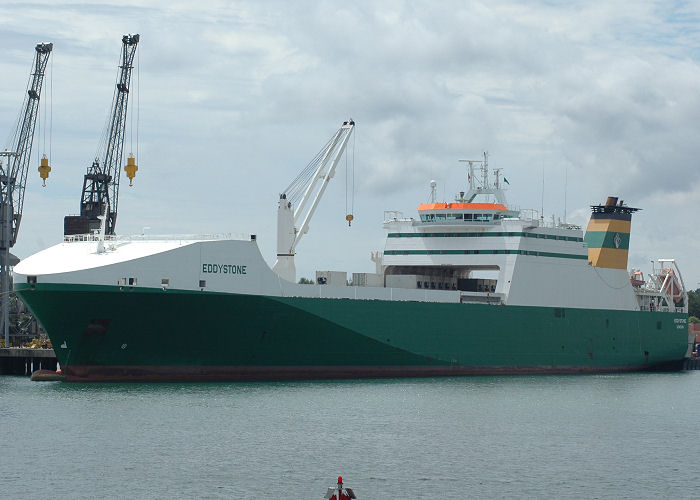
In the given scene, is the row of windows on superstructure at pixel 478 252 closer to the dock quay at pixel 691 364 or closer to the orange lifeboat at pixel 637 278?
the orange lifeboat at pixel 637 278

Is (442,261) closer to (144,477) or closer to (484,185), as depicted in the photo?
(484,185)

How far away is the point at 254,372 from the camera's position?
4488 cm

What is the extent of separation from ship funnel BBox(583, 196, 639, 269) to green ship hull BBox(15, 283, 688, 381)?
5453mm

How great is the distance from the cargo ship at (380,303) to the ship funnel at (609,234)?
0.26ft

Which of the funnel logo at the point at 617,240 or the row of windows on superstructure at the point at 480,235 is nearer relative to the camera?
the row of windows on superstructure at the point at 480,235

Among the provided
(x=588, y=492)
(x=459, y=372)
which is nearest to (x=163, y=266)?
(x=459, y=372)

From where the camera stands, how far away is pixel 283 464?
1096 inches

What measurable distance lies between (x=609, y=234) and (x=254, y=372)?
25.8m

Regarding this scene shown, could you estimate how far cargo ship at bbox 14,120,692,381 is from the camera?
42438 millimetres

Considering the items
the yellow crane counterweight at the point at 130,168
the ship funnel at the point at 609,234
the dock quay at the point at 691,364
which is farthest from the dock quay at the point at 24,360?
the dock quay at the point at 691,364

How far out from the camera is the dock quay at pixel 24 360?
58.9m

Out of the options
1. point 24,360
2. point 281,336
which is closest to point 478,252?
point 281,336

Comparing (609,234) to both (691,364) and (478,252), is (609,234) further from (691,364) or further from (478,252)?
(691,364)

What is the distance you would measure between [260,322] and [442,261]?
14618 millimetres
